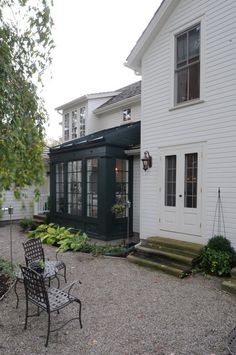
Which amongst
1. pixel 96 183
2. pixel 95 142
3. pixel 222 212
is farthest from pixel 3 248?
pixel 222 212

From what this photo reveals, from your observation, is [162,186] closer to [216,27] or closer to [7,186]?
[216,27]

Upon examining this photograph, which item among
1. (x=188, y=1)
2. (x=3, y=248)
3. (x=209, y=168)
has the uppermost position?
(x=188, y=1)

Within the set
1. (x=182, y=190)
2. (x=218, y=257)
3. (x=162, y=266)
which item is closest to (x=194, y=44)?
(x=182, y=190)

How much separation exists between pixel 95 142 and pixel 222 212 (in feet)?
15.0

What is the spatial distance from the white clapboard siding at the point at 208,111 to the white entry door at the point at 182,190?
184 mm

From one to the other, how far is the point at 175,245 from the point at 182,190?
1372mm

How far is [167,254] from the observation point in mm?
6301

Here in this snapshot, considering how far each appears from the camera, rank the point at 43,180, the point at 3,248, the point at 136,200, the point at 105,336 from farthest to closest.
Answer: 1. the point at 136,200
2. the point at 3,248
3. the point at 43,180
4. the point at 105,336

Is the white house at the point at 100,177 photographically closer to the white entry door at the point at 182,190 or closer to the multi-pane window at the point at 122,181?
the multi-pane window at the point at 122,181

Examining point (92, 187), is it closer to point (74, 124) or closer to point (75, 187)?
point (75, 187)

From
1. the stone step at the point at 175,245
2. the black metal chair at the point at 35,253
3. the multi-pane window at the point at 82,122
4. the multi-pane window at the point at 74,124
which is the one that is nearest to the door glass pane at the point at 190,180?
the stone step at the point at 175,245

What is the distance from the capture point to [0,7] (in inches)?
148

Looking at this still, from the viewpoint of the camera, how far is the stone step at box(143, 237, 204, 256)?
19.9 feet

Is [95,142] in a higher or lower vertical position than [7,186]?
higher
